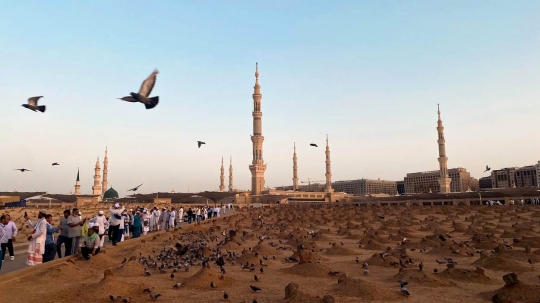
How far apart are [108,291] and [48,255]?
4179 millimetres

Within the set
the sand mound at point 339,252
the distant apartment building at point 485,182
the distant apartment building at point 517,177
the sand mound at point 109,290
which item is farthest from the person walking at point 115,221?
the distant apartment building at point 485,182

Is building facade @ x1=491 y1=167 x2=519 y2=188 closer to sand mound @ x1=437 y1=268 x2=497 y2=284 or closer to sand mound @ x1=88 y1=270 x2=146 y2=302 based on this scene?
sand mound @ x1=437 y1=268 x2=497 y2=284

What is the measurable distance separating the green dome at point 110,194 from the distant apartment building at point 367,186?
93414 millimetres

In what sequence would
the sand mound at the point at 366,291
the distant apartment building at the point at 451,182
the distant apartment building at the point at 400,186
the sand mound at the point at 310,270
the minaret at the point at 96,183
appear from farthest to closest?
the distant apartment building at the point at 400,186 < the distant apartment building at the point at 451,182 < the minaret at the point at 96,183 < the sand mound at the point at 310,270 < the sand mound at the point at 366,291

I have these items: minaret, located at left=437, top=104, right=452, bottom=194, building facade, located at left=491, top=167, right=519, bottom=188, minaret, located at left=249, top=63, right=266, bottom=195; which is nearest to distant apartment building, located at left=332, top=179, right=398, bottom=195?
building facade, located at left=491, top=167, right=519, bottom=188

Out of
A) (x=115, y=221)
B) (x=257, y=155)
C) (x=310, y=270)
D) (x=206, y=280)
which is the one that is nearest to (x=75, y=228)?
(x=115, y=221)

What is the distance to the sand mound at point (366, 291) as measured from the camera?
6.69m

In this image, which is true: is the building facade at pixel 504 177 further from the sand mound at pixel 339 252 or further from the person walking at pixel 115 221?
the person walking at pixel 115 221

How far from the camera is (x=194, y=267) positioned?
384 inches

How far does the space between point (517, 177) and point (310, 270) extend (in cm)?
11696

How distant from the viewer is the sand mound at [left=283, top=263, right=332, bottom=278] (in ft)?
28.4

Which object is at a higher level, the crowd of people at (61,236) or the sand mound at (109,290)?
the crowd of people at (61,236)

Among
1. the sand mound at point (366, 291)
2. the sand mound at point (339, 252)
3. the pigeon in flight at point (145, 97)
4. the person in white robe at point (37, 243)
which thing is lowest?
the sand mound at point (339, 252)

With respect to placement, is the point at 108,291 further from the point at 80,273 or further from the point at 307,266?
the point at 307,266
